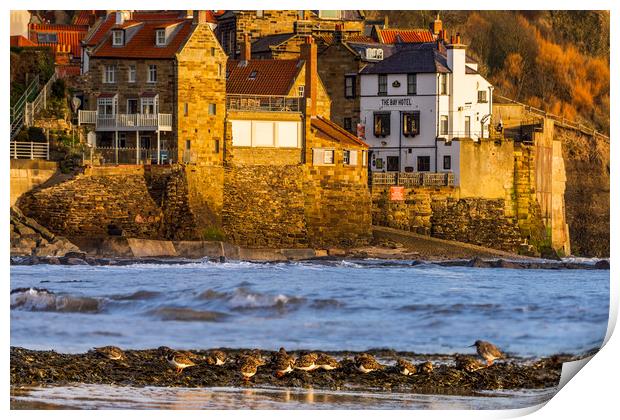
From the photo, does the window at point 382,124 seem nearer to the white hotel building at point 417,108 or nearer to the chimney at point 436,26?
the white hotel building at point 417,108

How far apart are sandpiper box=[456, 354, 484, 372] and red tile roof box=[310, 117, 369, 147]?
11.0 metres

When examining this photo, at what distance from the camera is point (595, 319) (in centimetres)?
2697

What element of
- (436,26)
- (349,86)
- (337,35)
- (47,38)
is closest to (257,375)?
(349,86)

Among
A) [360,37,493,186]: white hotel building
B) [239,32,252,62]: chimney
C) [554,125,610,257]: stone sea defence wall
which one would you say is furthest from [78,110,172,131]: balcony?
[554,125,610,257]: stone sea defence wall

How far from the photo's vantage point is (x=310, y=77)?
36.3 m

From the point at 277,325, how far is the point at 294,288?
77.5 inches

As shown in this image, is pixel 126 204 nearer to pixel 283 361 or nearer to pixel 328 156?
pixel 328 156

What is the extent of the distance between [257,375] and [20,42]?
1556 centimetres

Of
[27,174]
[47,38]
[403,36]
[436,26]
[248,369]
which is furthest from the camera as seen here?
[47,38]

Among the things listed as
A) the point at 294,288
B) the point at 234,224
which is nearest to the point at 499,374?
the point at 294,288

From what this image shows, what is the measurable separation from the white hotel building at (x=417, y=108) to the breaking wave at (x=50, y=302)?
36.0 ft

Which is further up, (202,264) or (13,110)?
(13,110)

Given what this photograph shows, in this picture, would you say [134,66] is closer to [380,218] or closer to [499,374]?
[380,218]

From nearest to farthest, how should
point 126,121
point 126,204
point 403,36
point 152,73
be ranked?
1. point 126,204
2. point 126,121
3. point 152,73
4. point 403,36
